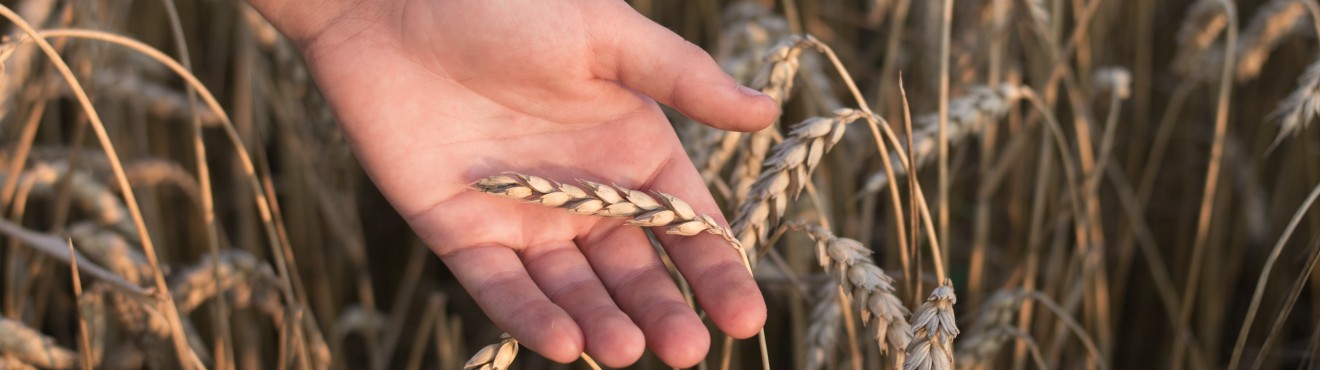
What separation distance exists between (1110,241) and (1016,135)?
0.71m

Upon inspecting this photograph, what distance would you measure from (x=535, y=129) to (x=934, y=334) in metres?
0.58

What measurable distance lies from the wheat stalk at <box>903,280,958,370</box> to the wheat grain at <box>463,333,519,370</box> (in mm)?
345

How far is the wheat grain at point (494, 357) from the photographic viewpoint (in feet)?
2.96

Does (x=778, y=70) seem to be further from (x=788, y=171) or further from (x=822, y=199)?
(x=822, y=199)

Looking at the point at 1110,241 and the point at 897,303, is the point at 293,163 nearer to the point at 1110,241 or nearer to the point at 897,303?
the point at 897,303

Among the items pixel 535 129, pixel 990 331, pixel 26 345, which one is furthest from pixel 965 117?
pixel 26 345

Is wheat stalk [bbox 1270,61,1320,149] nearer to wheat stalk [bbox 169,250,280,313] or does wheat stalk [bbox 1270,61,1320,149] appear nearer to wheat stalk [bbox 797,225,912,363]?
wheat stalk [bbox 797,225,912,363]

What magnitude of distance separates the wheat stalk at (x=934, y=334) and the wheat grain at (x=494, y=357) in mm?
345

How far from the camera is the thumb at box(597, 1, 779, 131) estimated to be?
40.6 inches

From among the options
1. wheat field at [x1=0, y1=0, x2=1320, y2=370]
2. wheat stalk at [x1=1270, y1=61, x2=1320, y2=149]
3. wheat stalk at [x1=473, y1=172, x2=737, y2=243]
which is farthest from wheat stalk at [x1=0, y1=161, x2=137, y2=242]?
wheat stalk at [x1=1270, y1=61, x2=1320, y2=149]

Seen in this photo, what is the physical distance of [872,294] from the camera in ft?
3.01

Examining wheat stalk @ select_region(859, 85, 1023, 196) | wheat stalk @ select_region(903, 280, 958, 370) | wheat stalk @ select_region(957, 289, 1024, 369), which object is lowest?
wheat stalk @ select_region(957, 289, 1024, 369)

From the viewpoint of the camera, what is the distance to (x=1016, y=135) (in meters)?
1.77

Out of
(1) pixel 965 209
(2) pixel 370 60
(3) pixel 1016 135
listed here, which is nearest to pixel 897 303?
(2) pixel 370 60
